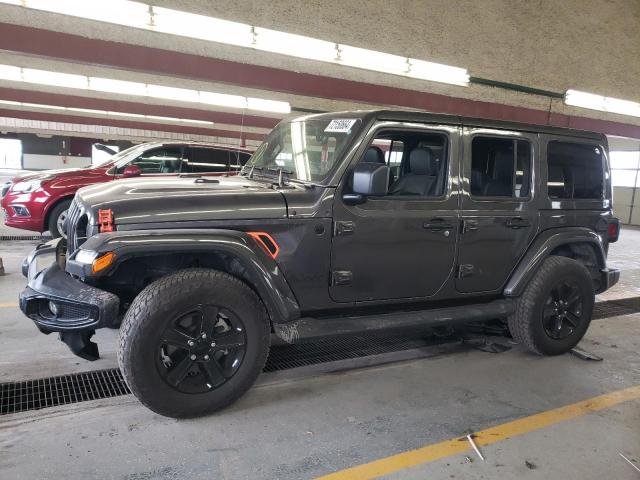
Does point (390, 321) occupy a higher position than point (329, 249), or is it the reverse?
point (329, 249)

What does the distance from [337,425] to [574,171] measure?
8.87 ft

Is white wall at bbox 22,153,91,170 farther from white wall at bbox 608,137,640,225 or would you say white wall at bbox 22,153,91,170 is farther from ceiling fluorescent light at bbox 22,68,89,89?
white wall at bbox 608,137,640,225

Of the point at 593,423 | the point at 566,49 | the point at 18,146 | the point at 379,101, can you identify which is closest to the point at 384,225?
the point at 593,423

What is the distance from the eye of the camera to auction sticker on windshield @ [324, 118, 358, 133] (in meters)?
2.97

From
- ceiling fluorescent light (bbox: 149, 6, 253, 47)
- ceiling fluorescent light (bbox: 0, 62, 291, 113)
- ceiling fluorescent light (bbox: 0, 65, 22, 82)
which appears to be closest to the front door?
ceiling fluorescent light (bbox: 149, 6, 253, 47)

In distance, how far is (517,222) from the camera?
3.39 meters

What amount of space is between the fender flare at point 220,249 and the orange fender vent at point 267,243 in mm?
27

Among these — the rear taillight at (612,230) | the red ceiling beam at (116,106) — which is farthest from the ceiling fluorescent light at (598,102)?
the red ceiling beam at (116,106)

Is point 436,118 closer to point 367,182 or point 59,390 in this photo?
point 367,182

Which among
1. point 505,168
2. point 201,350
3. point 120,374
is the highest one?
point 505,168

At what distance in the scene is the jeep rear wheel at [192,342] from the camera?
7.83 ft

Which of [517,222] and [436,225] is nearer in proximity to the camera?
[436,225]

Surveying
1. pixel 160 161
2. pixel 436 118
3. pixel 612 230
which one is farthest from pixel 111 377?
pixel 160 161

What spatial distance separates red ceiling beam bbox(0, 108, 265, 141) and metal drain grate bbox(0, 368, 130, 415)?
1582cm
